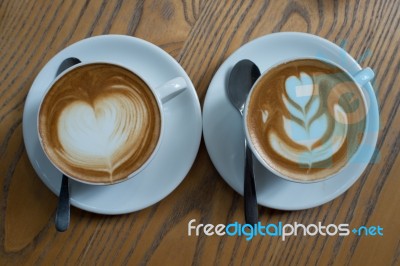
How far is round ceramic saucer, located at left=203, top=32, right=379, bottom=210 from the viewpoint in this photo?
2.59ft

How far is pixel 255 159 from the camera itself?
79 centimetres

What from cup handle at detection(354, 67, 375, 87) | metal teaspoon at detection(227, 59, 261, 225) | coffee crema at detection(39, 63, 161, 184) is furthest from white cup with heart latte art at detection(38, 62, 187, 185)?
cup handle at detection(354, 67, 375, 87)

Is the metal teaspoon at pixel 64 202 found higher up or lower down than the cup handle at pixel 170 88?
lower down

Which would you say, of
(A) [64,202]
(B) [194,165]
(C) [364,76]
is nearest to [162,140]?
(B) [194,165]

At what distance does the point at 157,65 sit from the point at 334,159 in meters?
0.35

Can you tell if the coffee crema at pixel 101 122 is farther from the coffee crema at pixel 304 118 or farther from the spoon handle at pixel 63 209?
the coffee crema at pixel 304 118

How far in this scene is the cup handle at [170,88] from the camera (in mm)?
738

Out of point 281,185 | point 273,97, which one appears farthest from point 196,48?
point 281,185

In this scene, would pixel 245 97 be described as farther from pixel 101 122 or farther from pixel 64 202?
pixel 64 202

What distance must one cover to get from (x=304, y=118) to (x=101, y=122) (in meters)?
0.34

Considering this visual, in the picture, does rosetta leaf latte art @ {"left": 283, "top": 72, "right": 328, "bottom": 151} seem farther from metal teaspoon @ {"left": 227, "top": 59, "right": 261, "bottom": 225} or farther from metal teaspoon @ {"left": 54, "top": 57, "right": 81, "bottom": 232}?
metal teaspoon @ {"left": 54, "top": 57, "right": 81, "bottom": 232}

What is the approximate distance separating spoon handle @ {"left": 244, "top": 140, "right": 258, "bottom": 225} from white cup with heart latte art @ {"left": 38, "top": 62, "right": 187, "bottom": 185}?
167 millimetres

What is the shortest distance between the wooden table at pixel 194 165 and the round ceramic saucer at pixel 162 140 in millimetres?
53

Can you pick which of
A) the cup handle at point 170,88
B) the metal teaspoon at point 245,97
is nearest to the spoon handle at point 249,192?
the metal teaspoon at point 245,97
